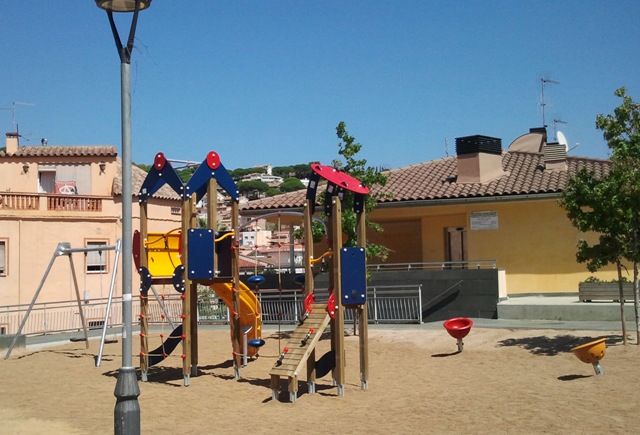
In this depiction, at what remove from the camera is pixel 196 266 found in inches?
635

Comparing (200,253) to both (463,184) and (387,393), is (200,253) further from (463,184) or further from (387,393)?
(463,184)

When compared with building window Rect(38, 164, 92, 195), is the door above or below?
below

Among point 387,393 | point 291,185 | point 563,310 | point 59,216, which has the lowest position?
point 387,393

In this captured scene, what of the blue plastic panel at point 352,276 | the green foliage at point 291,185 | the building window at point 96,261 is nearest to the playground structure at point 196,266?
the blue plastic panel at point 352,276

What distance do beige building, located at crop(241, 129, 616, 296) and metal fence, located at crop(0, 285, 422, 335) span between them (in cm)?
201

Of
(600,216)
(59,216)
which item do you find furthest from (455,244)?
(59,216)

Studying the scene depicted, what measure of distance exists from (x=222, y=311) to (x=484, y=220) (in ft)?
32.9

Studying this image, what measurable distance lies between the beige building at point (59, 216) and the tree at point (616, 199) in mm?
18089

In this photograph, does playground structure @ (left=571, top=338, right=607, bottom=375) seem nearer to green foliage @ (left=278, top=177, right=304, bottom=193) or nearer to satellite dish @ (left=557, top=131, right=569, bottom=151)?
satellite dish @ (left=557, top=131, right=569, bottom=151)

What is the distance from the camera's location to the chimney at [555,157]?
30.4m

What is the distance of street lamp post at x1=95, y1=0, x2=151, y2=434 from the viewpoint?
9.48 meters

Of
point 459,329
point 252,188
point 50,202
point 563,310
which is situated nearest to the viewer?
point 459,329

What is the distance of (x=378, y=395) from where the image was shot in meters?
14.4

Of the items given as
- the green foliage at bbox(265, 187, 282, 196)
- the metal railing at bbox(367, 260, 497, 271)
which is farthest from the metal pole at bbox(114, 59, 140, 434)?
the green foliage at bbox(265, 187, 282, 196)
